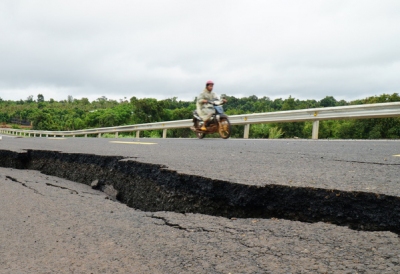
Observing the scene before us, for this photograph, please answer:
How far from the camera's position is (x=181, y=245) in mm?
1800

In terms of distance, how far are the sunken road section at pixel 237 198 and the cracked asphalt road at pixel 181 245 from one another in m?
0.18

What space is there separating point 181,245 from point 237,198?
29.1 inches

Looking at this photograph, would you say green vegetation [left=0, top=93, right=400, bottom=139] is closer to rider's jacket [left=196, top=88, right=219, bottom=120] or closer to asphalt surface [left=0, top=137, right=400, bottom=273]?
rider's jacket [left=196, top=88, right=219, bottom=120]

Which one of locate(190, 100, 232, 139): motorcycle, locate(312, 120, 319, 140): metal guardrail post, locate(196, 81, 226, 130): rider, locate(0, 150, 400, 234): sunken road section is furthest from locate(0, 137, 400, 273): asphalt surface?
locate(196, 81, 226, 130): rider

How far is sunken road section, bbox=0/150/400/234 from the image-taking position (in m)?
2.04

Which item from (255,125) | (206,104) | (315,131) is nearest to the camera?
(315,131)

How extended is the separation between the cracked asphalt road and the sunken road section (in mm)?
177

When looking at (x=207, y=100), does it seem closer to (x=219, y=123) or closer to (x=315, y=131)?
(x=219, y=123)

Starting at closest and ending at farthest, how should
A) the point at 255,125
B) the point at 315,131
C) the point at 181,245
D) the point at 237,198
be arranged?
the point at 181,245
the point at 237,198
the point at 315,131
the point at 255,125

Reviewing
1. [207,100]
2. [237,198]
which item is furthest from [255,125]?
[237,198]

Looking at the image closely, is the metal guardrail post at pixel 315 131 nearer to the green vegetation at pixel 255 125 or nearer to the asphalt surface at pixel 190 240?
the asphalt surface at pixel 190 240

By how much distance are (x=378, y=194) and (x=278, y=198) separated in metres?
0.58

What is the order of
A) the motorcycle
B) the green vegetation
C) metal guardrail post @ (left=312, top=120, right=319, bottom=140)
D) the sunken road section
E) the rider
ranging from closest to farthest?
the sunken road section → metal guardrail post @ (left=312, top=120, right=319, bottom=140) → the motorcycle → the rider → the green vegetation

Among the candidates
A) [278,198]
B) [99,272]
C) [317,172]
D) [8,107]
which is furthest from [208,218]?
[8,107]
